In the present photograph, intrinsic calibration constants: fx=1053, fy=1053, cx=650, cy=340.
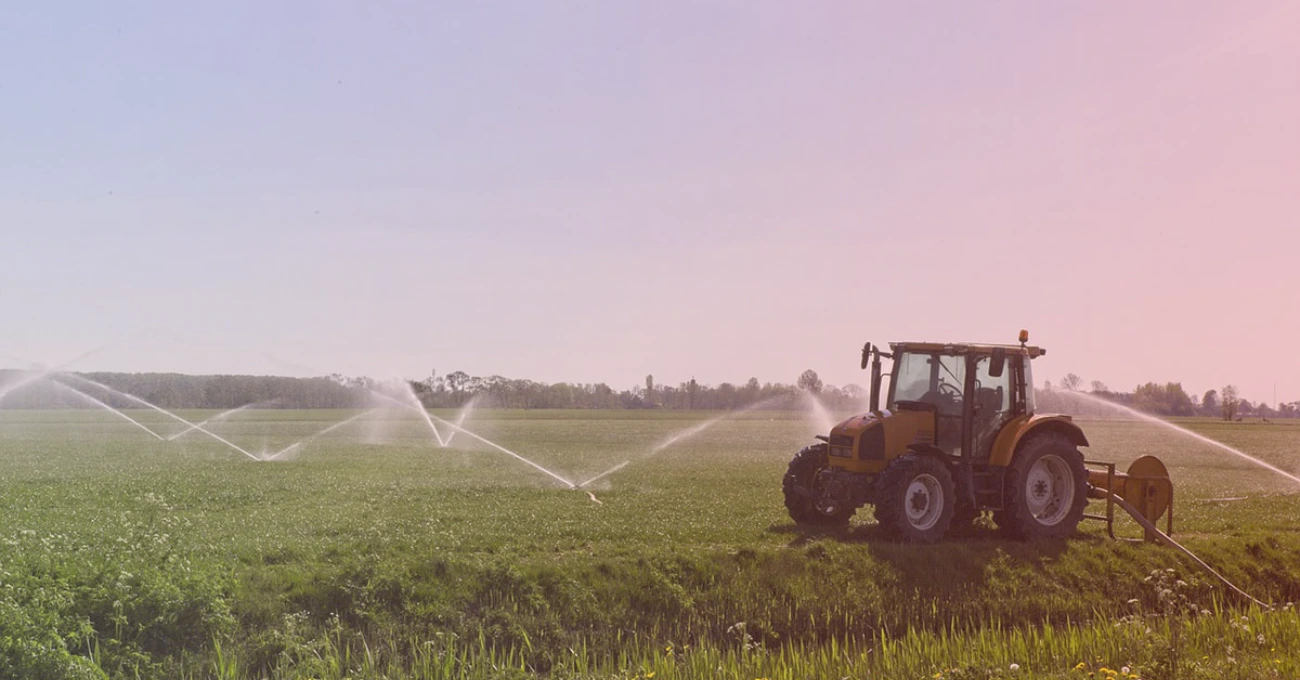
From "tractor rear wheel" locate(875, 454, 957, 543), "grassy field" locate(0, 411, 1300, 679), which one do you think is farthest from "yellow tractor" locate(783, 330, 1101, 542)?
"grassy field" locate(0, 411, 1300, 679)

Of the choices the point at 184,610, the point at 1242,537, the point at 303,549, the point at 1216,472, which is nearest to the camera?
Answer: the point at 184,610

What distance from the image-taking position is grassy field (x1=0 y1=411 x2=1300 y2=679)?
12383 millimetres

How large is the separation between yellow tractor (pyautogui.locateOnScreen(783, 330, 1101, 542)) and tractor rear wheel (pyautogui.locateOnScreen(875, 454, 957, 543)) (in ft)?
0.06

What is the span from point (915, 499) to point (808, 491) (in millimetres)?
2291

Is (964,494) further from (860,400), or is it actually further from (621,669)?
(621,669)

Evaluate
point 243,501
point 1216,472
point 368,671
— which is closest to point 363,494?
point 243,501

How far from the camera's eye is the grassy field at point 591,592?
40.6 ft

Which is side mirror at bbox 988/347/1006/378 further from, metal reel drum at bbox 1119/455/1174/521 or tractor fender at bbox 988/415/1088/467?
metal reel drum at bbox 1119/455/1174/521

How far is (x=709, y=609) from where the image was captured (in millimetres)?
15180

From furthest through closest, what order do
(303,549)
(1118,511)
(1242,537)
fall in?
1. (1118,511)
2. (1242,537)
3. (303,549)

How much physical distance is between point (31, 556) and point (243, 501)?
973cm

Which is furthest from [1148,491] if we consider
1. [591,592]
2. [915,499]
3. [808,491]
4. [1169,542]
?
[591,592]

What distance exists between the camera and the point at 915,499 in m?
17.7

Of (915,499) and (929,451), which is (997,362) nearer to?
(929,451)
